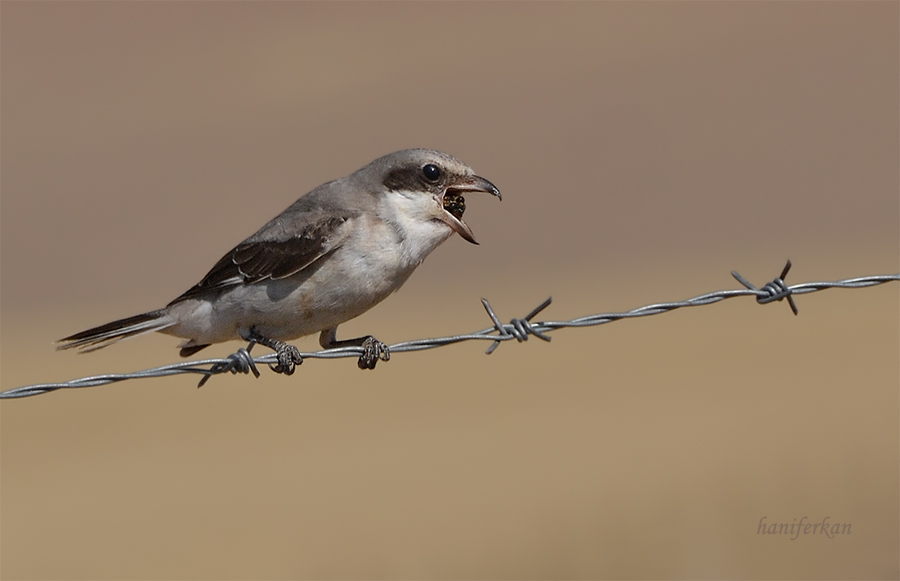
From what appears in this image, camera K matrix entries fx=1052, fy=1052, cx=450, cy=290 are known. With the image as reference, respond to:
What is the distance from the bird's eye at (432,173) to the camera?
6875 millimetres

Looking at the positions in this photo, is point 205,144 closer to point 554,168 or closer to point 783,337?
point 554,168

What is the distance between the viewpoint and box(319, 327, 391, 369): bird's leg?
6.80 m

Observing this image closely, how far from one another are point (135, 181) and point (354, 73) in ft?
57.9

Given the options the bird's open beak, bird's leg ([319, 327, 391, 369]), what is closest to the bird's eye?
the bird's open beak

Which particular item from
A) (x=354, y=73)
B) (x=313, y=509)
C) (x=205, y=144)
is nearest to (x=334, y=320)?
(x=313, y=509)

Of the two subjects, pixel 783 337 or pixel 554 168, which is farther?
pixel 554 168

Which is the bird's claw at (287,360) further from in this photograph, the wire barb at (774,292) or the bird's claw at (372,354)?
the wire barb at (774,292)

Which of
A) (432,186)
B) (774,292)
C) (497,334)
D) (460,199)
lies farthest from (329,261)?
(774,292)

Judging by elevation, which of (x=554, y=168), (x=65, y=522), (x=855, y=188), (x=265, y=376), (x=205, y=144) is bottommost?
(x=65, y=522)

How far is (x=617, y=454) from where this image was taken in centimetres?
1321

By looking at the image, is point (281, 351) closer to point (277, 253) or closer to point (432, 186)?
point (277, 253)

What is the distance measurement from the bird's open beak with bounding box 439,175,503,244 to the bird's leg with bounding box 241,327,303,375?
4.23 ft

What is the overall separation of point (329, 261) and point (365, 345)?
2.18 ft

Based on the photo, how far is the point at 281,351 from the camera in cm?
663
